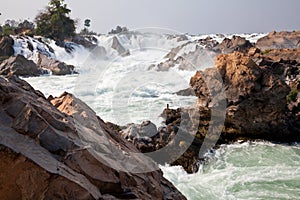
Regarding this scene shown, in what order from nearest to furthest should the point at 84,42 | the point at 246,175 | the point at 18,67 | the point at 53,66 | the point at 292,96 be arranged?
the point at 246,175, the point at 292,96, the point at 18,67, the point at 53,66, the point at 84,42

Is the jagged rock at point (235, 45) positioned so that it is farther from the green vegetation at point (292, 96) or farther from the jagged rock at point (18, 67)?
the jagged rock at point (18, 67)

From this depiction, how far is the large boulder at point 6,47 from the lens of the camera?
80.6 feet

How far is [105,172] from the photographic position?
2.81 metres

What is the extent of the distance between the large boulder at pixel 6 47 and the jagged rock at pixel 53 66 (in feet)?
7.84

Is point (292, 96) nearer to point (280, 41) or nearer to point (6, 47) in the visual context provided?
point (6, 47)

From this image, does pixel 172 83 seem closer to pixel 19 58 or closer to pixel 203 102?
pixel 203 102

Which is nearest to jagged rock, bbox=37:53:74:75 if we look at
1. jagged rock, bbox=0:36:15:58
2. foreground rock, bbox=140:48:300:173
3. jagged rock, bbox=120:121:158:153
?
jagged rock, bbox=0:36:15:58

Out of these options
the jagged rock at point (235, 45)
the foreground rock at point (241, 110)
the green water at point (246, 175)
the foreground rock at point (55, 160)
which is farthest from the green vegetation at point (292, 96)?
the jagged rock at point (235, 45)

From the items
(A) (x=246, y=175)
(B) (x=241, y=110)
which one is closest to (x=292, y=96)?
(B) (x=241, y=110)

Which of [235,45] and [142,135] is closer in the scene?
[142,135]

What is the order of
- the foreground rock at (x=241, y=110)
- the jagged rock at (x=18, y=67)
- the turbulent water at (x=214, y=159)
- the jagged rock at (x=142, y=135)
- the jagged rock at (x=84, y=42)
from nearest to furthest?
the turbulent water at (x=214, y=159) < the jagged rock at (x=142, y=135) < the foreground rock at (x=241, y=110) < the jagged rock at (x=18, y=67) < the jagged rock at (x=84, y=42)

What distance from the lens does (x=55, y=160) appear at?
2.55 meters

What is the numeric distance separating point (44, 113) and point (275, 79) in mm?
8114

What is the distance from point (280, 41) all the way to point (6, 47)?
26.3 m
